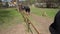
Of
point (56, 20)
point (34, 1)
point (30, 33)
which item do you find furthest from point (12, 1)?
point (56, 20)

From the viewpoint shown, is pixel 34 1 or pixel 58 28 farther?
pixel 34 1

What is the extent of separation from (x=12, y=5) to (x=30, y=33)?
1088 centimetres

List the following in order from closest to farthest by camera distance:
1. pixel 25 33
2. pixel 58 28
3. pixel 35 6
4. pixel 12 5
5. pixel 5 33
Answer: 1. pixel 58 28
2. pixel 25 33
3. pixel 5 33
4. pixel 35 6
5. pixel 12 5

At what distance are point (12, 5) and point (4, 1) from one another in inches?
65.2

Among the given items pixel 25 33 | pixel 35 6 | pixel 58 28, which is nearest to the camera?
pixel 58 28

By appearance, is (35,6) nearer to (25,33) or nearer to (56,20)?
(25,33)

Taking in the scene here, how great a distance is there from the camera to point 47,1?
→ 16.5 meters

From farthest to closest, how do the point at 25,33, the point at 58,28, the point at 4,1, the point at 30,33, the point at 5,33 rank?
1. the point at 4,1
2. the point at 5,33
3. the point at 25,33
4. the point at 30,33
5. the point at 58,28

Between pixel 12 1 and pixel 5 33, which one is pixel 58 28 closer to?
pixel 5 33

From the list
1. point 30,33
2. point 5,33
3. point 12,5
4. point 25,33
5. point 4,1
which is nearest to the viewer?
point 30,33

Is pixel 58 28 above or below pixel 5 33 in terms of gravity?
above

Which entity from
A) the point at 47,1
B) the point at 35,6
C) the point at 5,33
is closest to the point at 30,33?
the point at 5,33

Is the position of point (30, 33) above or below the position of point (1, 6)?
above

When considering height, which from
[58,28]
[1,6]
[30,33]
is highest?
[58,28]
